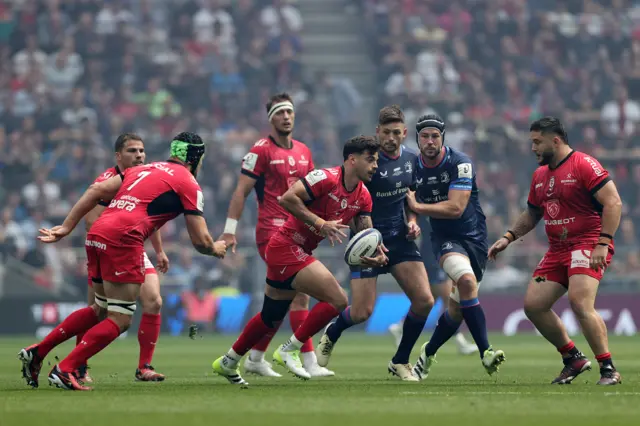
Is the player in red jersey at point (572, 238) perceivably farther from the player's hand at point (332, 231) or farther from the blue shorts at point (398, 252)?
the player's hand at point (332, 231)

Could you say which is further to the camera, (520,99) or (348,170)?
(520,99)

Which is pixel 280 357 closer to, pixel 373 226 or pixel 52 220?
pixel 373 226

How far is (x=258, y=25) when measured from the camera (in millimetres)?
32438

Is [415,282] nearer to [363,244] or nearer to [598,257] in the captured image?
[363,244]

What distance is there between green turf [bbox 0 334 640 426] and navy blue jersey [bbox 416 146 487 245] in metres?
1.53

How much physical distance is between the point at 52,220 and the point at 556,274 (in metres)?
16.8

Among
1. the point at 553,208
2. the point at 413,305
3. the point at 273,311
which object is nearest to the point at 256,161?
the point at 413,305

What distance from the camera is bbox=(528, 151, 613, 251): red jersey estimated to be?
11.4 m

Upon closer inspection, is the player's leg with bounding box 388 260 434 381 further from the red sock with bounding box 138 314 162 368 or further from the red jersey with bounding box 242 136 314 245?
the red sock with bounding box 138 314 162 368

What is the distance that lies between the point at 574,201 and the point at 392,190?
82.7 inches

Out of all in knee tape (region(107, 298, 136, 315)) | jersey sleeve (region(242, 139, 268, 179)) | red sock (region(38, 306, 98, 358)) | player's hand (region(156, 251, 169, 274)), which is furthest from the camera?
jersey sleeve (region(242, 139, 268, 179))

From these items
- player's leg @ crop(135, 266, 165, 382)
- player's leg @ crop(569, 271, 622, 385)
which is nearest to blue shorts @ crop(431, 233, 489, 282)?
player's leg @ crop(569, 271, 622, 385)

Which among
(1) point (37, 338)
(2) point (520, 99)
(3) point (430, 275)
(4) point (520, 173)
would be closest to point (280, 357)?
(3) point (430, 275)

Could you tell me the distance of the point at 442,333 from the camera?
1268cm
